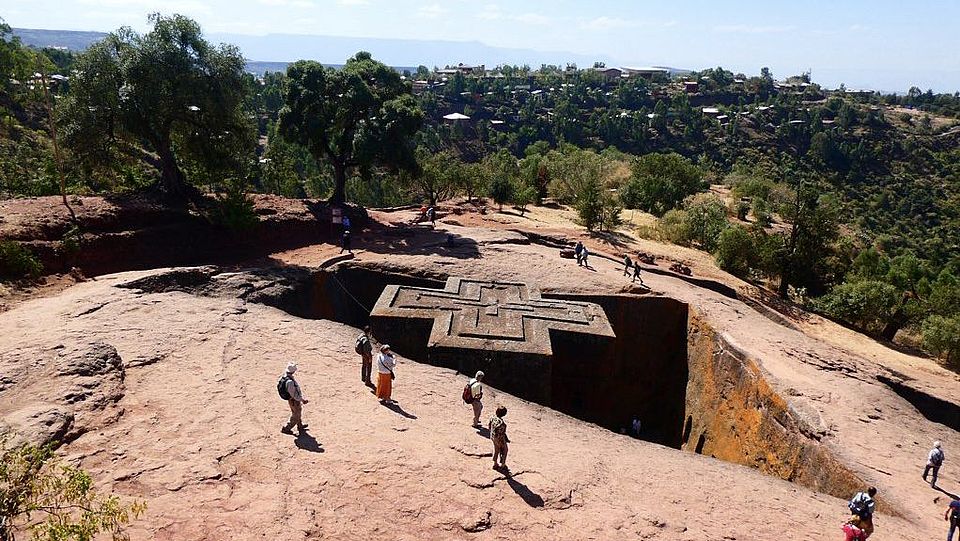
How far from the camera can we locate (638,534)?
23.7 feet

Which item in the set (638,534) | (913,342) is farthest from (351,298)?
(913,342)

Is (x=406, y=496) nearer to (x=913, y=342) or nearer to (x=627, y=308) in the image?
(x=627, y=308)

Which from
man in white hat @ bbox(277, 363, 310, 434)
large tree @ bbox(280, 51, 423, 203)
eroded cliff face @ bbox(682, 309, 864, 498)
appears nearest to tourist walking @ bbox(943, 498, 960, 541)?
eroded cliff face @ bbox(682, 309, 864, 498)

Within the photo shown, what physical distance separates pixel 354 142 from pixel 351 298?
703cm

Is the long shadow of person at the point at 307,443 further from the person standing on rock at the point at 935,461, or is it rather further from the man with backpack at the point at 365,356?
the person standing on rock at the point at 935,461

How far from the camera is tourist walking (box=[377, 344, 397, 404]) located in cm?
962

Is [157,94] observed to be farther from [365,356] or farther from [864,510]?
[864,510]

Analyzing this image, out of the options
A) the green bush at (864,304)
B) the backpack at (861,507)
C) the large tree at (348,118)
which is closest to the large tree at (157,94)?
the large tree at (348,118)

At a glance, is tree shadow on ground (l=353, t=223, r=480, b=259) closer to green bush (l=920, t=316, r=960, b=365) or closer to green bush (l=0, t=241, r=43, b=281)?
green bush (l=0, t=241, r=43, b=281)

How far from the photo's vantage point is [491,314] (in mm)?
14164

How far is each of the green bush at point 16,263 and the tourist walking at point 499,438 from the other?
13.7m

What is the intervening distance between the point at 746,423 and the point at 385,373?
28.3 feet

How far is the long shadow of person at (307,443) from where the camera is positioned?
316 inches

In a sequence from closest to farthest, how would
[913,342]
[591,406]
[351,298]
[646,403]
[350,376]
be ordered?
[350,376]
[591,406]
[646,403]
[351,298]
[913,342]
